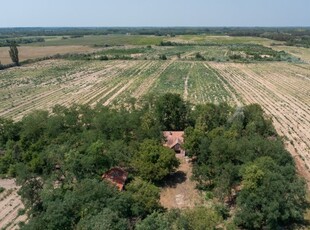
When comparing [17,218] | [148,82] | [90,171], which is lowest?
[148,82]

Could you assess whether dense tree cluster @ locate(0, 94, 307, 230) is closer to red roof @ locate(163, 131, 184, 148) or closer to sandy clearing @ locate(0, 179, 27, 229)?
sandy clearing @ locate(0, 179, 27, 229)

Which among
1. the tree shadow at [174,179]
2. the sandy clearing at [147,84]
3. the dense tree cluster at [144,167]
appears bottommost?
the sandy clearing at [147,84]

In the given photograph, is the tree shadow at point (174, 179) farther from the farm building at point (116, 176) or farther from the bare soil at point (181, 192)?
the farm building at point (116, 176)

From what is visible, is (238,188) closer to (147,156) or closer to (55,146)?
(147,156)

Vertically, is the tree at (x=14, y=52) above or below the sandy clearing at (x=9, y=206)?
below

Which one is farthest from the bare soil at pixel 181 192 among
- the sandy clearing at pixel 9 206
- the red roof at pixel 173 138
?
the sandy clearing at pixel 9 206

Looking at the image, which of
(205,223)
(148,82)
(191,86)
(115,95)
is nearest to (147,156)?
(205,223)

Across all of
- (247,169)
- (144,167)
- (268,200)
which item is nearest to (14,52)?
(144,167)
